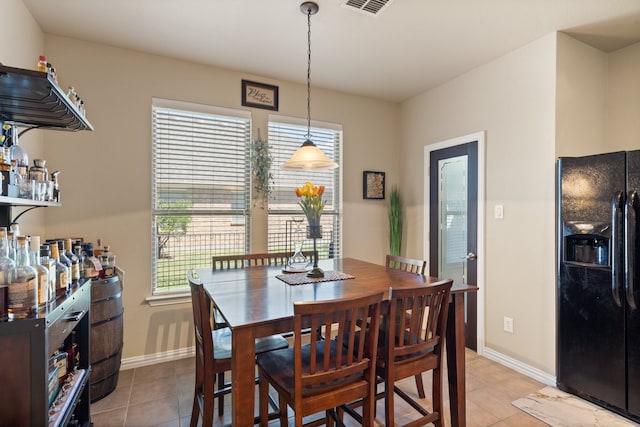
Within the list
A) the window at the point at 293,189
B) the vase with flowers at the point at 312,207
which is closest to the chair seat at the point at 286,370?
the vase with flowers at the point at 312,207

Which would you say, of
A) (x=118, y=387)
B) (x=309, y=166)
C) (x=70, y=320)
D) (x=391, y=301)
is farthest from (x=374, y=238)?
(x=70, y=320)

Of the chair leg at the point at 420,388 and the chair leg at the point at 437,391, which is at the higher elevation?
the chair leg at the point at 437,391

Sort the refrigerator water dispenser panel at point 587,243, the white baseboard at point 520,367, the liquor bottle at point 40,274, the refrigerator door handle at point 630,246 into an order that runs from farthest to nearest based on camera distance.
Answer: the white baseboard at point 520,367
the refrigerator water dispenser panel at point 587,243
the refrigerator door handle at point 630,246
the liquor bottle at point 40,274

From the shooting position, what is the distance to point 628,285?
81.4 inches

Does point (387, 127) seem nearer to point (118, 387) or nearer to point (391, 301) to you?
point (391, 301)

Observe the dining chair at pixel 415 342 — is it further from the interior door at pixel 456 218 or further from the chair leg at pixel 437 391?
the interior door at pixel 456 218

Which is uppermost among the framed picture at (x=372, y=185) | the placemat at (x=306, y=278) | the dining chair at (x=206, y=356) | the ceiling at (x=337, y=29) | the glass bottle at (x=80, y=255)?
the ceiling at (x=337, y=29)

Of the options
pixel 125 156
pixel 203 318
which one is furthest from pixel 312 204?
pixel 125 156

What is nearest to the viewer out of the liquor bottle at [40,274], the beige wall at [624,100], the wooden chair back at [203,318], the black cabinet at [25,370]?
the black cabinet at [25,370]

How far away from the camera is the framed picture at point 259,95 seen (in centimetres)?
332

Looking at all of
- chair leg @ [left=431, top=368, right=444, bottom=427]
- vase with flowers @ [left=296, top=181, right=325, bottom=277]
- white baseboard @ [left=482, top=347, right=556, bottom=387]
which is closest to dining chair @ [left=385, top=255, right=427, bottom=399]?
chair leg @ [left=431, top=368, right=444, bottom=427]

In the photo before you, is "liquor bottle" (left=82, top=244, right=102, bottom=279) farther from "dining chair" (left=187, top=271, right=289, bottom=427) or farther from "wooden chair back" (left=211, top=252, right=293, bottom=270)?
"wooden chair back" (left=211, top=252, right=293, bottom=270)

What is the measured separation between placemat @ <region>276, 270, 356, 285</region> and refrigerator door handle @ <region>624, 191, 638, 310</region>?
66.2 inches

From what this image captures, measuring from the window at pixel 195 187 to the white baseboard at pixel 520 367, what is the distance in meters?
2.49
